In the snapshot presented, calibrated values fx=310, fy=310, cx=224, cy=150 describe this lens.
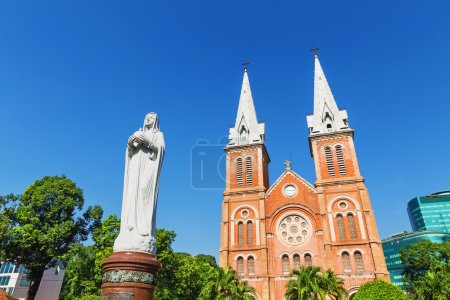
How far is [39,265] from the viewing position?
21062 millimetres

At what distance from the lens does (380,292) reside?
2103cm

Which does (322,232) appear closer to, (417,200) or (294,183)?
(294,183)

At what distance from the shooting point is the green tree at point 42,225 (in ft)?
67.3

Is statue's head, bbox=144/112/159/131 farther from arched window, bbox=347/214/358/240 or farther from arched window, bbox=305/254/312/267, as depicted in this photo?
arched window, bbox=347/214/358/240

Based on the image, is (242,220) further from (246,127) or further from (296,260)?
(246,127)

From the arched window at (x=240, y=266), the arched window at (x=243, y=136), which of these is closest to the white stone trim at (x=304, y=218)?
the arched window at (x=240, y=266)

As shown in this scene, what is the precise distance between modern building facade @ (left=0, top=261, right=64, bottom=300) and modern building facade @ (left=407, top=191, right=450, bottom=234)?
372 ft

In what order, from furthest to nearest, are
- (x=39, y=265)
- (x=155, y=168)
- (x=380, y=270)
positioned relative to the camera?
(x=380, y=270) < (x=39, y=265) < (x=155, y=168)

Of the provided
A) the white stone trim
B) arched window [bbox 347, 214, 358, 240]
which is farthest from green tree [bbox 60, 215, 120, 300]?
arched window [bbox 347, 214, 358, 240]

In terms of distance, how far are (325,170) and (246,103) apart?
1464 centimetres

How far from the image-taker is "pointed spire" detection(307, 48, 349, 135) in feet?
114

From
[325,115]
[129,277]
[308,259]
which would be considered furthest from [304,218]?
[129,277]

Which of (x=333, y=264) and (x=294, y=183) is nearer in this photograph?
(x=333, y=264)

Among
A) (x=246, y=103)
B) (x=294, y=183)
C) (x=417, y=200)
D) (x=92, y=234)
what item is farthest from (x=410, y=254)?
(x=417, y=200)
